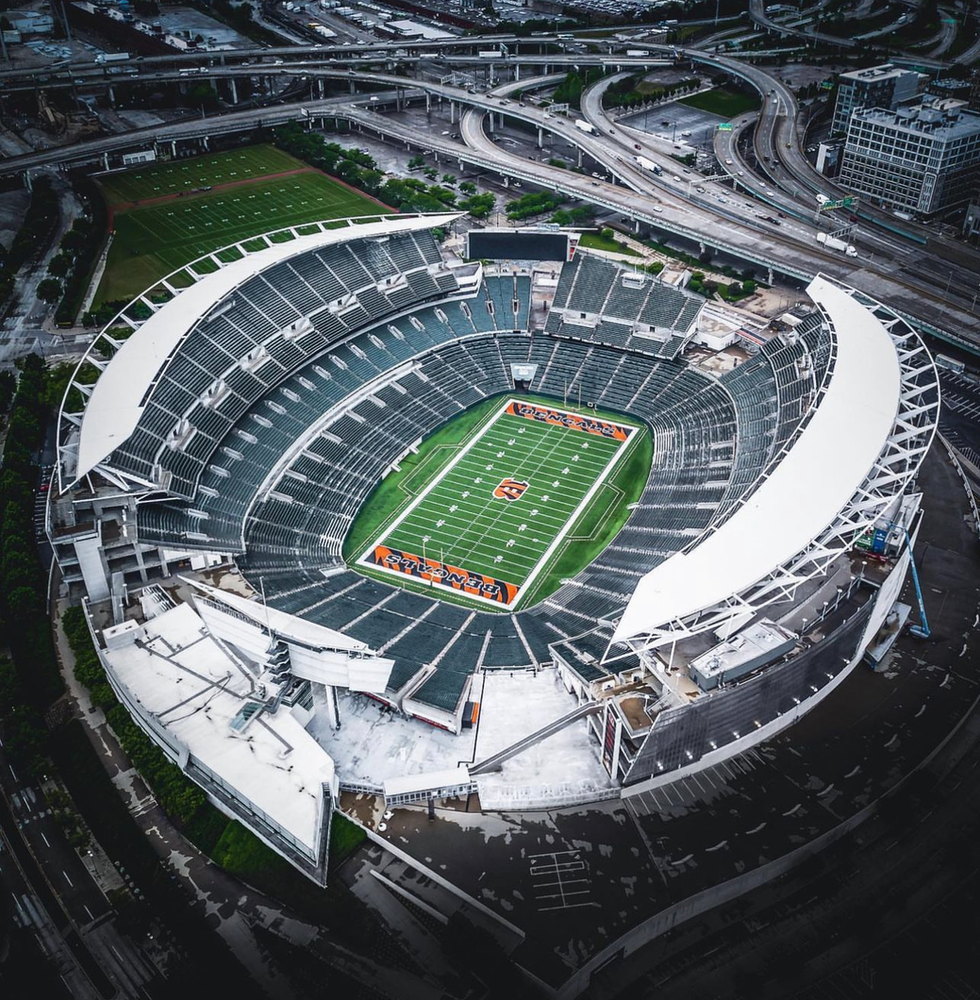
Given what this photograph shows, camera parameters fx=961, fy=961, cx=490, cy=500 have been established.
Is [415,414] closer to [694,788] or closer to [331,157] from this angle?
[694,788]

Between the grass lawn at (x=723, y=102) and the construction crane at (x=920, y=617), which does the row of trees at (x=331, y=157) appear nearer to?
the grass lawn at (x=723, y=102)

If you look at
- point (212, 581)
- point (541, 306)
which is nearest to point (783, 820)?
point (212, 581)

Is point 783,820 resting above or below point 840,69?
below

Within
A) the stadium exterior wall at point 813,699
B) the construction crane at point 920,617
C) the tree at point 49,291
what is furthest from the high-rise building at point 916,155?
the tree at point 49,291

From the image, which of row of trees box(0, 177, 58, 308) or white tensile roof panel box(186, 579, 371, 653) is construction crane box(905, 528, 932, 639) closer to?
white tensile roof panel box(186, 579, 371, 653)

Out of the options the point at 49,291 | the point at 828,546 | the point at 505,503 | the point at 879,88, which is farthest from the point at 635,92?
the point at 828,546

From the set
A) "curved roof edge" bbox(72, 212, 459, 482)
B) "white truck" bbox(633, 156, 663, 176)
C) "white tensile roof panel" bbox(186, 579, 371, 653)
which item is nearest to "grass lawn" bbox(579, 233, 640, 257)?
"white truck" bbox(633, 156, 663, 176)

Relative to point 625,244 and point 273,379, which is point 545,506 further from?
point 625,244
